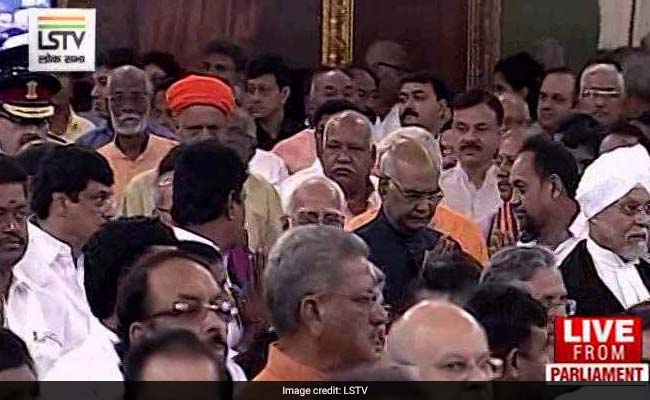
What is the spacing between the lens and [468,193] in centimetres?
782

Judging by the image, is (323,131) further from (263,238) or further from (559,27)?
(559,27)

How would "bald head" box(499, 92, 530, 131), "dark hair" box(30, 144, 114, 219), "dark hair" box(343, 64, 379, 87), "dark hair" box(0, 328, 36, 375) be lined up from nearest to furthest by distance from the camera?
"dark hair" box(0, 328, 36, 375) < "dark hair" box(30, 144, 114, 219) < "bald head" box(499, 92, 530, 131) < "dark hair" box(343, 64, 379, 87)

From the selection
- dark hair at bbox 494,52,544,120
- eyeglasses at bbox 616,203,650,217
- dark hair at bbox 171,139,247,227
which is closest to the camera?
dark hair at bbox 171,139,247,227

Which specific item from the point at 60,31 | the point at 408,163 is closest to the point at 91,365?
the point at 408,163

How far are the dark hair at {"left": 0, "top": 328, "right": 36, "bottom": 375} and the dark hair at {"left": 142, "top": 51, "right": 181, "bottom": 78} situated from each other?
5696 millimetres

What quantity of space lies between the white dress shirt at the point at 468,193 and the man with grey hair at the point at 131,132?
1.17 m

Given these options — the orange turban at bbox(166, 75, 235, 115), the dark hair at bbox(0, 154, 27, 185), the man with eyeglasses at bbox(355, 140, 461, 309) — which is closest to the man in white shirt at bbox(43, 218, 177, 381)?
the dark hair at bbox(0, 154, 27, 185)

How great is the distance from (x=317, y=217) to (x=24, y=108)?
200 cm

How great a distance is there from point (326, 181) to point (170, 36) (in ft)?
15.3

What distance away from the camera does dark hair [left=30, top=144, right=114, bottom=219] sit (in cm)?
588

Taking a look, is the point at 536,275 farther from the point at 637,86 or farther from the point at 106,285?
the point at 637,86

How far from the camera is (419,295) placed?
17.3 feet

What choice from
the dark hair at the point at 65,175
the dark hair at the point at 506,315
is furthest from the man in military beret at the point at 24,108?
the dark hair at the point at 506,315

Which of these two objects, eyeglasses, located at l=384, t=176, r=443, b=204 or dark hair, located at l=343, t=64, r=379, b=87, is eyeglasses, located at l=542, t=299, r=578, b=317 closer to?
eyeglasses, located at l=384, t=176, r=443, b=204
